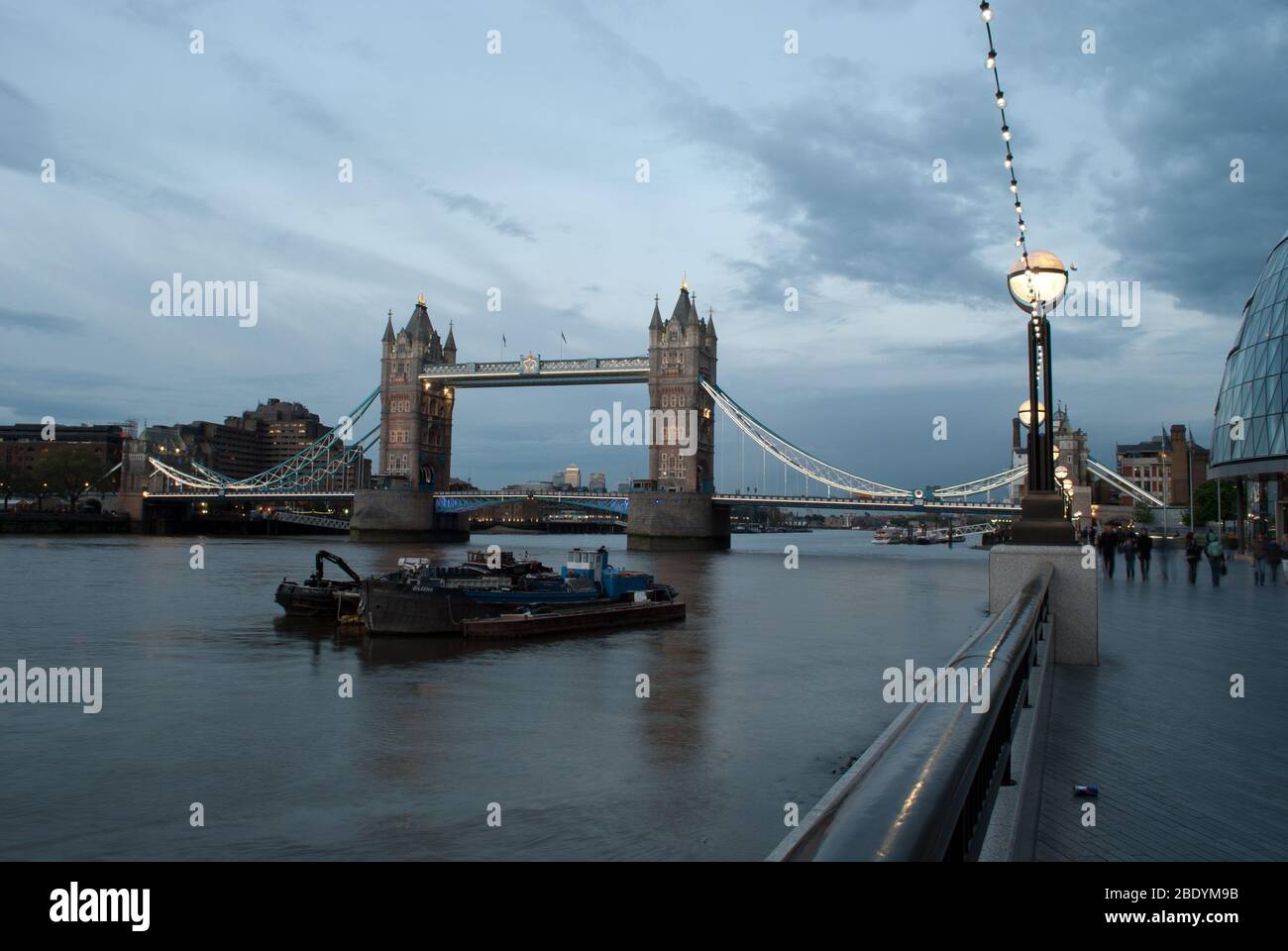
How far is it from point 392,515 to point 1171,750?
3371 inches

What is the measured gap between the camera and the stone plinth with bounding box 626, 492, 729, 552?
76.3m

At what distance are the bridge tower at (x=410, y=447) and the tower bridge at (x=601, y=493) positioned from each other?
11 cm

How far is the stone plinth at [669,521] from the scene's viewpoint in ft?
250

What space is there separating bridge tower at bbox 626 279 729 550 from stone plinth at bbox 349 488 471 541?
71.3 ft

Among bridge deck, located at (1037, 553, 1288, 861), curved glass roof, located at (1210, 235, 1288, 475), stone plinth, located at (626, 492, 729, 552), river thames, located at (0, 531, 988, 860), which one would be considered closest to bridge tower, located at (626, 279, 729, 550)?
stone plinth, located at (626, 492, 729, 552)

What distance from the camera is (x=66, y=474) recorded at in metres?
102

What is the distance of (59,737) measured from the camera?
1167 cm

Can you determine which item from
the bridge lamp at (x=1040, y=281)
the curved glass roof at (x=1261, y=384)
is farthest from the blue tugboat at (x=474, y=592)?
the curved glass roof at (x=1261, y=384)

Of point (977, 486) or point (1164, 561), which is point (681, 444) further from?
point (1164, 561)

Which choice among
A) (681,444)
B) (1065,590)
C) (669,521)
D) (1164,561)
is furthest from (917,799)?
(681,444)

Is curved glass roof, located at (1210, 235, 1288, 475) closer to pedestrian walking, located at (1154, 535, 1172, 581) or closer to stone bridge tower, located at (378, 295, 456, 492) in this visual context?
pedestrian walking, located at (1154, 535, 1172, 581)

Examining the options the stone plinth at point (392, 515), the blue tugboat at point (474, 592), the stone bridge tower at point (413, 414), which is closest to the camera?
the blue tugboat at point (474, 592)

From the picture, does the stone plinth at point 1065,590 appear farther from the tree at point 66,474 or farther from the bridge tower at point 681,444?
the tree at point 66,474
